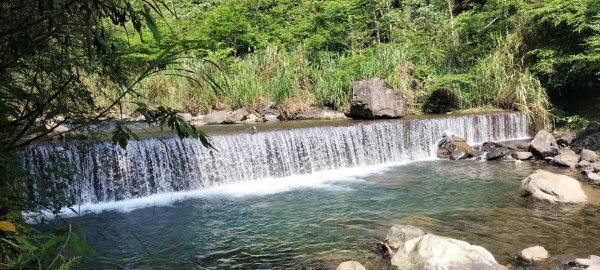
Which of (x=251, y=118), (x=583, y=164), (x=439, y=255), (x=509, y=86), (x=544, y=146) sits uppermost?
(x=509, y=86)

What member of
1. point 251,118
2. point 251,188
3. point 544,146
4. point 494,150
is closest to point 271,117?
point 251,118

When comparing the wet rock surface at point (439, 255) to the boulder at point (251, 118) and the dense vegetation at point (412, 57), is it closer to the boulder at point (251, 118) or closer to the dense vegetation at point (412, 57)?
the dense vegetation at point (412, 57)

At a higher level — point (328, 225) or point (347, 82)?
point (347, 82)

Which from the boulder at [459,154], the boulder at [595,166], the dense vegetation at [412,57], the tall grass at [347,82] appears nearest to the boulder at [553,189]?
the boulder at [595,166]

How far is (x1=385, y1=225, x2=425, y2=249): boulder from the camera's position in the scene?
5461 mm

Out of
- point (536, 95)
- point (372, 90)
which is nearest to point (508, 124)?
point (536, 95)

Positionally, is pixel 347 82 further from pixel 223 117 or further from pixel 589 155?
pixel 589 155

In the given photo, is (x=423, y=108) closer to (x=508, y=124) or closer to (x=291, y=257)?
(x=508, y=124)

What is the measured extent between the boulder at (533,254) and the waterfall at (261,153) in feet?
15.5

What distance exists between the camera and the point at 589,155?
33.7 ft

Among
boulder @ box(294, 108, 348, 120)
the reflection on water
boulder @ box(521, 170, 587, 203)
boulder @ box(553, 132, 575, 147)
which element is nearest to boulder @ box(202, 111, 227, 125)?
boulder @ box(294, 108, 348, 120)

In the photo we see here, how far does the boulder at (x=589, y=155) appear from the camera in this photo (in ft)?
33.3

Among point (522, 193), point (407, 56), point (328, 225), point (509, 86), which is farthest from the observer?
point (407, 56)

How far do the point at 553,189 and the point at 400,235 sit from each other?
3.56 metres
